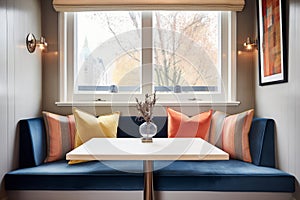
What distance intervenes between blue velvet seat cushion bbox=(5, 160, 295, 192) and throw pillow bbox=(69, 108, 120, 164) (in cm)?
45

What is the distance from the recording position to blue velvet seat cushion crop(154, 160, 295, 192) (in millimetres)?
2143

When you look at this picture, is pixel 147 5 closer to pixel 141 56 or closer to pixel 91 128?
pixel 141 56

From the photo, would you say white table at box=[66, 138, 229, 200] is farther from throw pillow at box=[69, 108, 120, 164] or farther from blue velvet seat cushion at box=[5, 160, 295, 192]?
throw pillow at box=[69, 108, 120, 164]

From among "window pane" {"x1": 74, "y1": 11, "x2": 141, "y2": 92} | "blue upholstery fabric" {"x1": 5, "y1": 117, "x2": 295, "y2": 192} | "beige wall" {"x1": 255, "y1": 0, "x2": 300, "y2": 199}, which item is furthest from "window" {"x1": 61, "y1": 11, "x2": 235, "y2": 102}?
"blue upholstery fabric" {"x1": 5, "y1": 117, "x2": 295, "y2": 192}

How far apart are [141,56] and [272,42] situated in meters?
1.32

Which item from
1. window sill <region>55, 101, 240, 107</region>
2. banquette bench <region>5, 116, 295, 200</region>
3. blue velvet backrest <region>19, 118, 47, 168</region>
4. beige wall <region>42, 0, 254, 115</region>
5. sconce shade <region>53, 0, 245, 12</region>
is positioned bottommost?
banquette bench <region>5, 116, 295, 200</region>

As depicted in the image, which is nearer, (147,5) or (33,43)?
(33,43)

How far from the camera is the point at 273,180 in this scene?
214 centimetres

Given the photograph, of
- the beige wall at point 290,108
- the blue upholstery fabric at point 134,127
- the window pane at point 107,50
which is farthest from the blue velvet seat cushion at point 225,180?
the window pane at point 107,50

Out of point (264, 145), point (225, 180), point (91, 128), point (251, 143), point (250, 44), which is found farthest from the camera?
point (250, 44)

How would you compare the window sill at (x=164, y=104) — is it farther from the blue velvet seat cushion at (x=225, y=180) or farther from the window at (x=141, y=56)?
the blue velvet seat cushion at (x=225, y=180)

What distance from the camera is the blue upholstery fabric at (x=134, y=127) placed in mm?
2869

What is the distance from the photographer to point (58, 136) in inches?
105

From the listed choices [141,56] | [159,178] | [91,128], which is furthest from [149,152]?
[141,56]
